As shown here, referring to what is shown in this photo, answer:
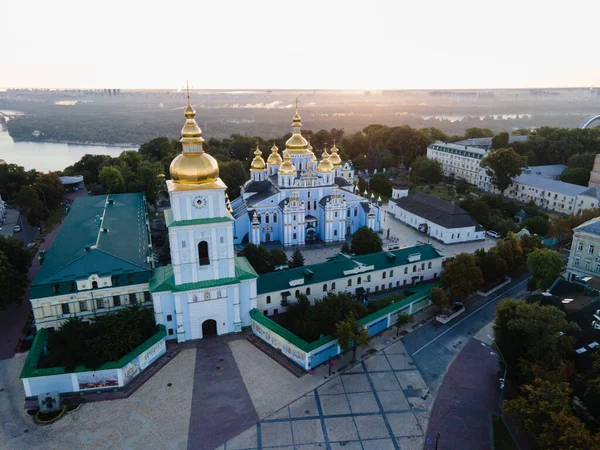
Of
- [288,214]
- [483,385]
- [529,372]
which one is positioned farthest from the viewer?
[288,214]

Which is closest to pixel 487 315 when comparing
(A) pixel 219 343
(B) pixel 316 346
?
(B) pixel 316 346

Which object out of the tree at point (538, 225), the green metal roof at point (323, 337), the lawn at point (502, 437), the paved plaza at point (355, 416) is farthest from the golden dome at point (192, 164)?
the tree at point (538, 225)

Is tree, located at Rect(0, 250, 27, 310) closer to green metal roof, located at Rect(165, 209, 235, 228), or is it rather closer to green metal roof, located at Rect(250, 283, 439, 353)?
green metal roof, located at Rect(165, 209, 235, 228)

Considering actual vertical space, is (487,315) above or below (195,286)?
below

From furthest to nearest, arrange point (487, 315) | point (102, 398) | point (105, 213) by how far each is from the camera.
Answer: point (105, 213) → point (487, 315) → point (102, 398)

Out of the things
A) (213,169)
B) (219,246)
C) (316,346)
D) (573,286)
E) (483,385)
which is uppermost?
(213,169)

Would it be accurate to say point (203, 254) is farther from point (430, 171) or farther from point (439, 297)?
point (430, 171)

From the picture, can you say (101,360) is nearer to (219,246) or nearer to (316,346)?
(219,246)

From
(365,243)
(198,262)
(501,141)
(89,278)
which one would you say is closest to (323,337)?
(198,262)
